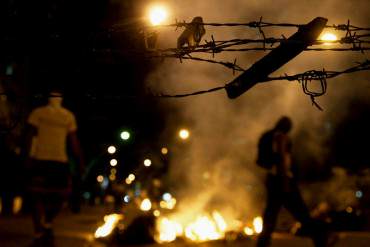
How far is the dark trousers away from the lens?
19.4 feet

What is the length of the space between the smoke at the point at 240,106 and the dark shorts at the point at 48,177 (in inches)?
66.6

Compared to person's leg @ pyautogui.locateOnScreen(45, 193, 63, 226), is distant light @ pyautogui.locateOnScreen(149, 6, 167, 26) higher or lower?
higher

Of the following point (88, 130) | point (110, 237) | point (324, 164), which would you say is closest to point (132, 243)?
point (110, 237)

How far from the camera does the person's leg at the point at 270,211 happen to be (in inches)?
232

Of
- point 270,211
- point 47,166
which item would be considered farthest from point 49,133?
point 270,211

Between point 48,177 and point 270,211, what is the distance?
241 centimetres

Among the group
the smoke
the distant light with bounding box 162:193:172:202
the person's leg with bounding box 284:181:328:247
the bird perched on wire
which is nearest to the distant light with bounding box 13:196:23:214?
the smoke

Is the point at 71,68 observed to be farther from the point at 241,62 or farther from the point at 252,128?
the point at 252,128

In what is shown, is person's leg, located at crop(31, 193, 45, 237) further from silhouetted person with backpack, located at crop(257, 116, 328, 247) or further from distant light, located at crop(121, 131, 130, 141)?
distant light, located at crop(121, 131, 130, 141)

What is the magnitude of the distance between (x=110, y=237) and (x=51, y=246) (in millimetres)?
2286

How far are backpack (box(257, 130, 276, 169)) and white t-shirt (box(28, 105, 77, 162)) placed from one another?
2.16 metres

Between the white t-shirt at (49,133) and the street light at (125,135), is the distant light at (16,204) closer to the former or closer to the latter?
the street light at (125,135)

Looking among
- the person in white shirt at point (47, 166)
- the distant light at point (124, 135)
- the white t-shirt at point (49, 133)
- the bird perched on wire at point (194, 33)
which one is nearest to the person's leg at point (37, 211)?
the person in white shirt at point (47, 166)

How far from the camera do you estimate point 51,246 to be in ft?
18.7
